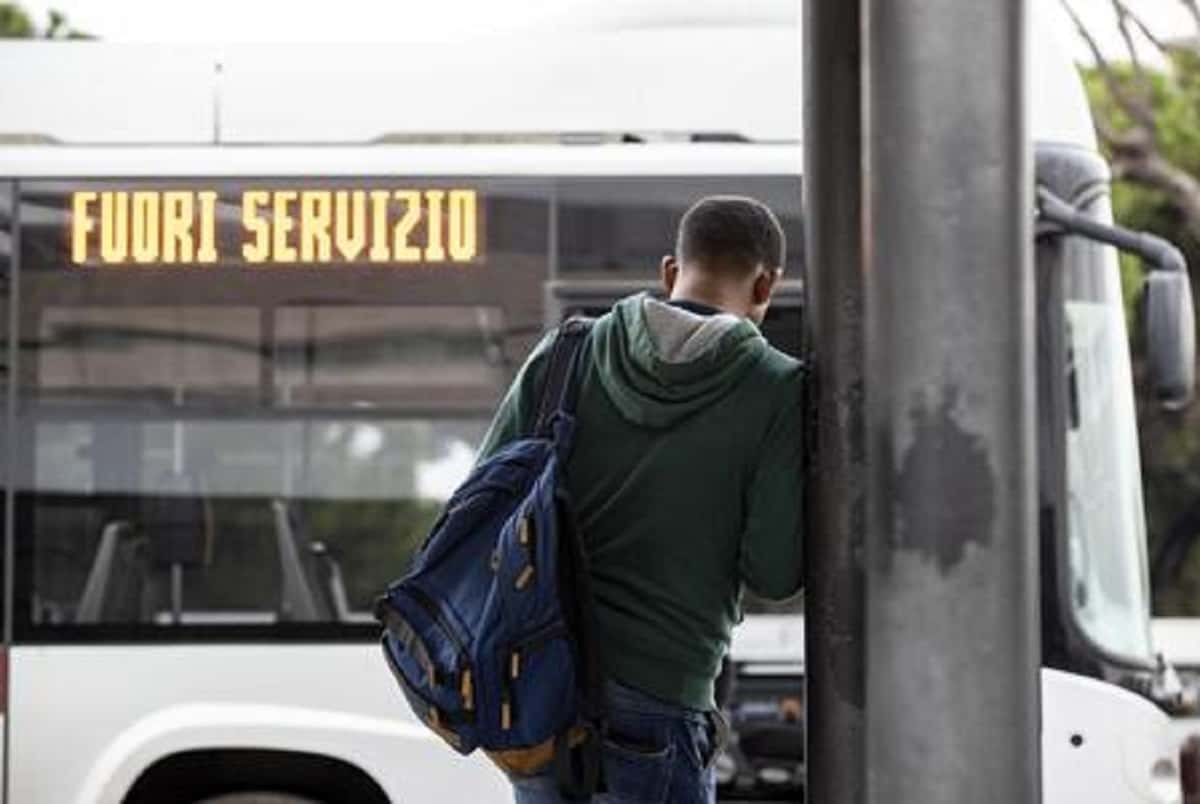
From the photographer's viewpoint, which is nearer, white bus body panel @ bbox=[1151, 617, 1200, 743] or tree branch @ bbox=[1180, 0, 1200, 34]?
tree branch @ bbox=[1180, 0, 1200, 34]

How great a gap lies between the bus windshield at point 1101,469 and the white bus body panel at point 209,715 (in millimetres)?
1997

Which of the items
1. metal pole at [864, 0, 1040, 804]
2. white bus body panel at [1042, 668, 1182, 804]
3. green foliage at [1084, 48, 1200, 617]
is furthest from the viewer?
green foliage at [1084, 48, 1200, 617]

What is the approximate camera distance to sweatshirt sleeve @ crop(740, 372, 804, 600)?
3.64m

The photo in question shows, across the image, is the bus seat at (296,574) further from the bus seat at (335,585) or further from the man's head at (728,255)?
the man's head at (728,255)

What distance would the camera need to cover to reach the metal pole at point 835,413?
343 centimetres

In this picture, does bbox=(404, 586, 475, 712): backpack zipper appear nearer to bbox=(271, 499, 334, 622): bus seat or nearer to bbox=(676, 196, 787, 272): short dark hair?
bbox=(676, 196, 787, 272): short dark hair

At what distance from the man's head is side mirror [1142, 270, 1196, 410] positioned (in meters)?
3.64

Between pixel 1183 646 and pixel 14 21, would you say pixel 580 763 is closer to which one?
pixel 1183 646

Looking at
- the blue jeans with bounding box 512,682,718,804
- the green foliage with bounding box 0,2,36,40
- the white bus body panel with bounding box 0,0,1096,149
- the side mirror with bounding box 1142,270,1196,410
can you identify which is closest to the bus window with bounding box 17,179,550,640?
the white bus body panel with bounding box 0,0,1096,149

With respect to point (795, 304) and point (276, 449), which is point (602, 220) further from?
point (276, 449)

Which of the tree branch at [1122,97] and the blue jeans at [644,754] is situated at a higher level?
the tree branch at [1122,97]

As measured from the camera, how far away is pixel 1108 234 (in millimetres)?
7258

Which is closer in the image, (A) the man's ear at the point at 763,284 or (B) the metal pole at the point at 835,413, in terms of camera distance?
(B) the metal pole at the point at 835,413

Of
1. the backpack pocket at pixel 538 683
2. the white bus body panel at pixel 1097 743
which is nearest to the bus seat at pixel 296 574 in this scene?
the white bus body panel at pixel 1097 743
